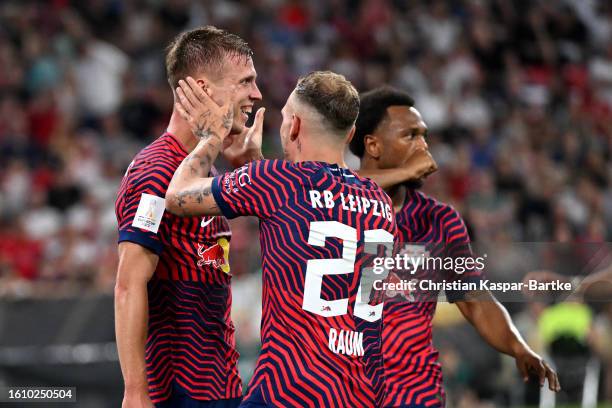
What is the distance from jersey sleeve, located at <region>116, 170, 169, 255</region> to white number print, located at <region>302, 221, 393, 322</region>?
2.44ft

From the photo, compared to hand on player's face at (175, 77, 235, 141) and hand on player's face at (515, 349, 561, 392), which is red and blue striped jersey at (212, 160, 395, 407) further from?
hand on player's face at (515, 349, 561, 392)

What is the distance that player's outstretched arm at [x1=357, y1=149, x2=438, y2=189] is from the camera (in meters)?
5.38

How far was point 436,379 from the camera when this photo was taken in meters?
5.34

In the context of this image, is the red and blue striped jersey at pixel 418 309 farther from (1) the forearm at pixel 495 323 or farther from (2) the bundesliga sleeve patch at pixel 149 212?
(2) the bundesliga sleeve patch at pixel 149 212

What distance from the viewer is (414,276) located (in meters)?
5.42

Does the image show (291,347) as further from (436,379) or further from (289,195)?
(436,379)

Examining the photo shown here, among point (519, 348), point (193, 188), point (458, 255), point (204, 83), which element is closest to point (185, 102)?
point (204, 83)

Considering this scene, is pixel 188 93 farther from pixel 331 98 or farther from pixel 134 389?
pixel 134 389

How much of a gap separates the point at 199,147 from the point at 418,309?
5.25 feet

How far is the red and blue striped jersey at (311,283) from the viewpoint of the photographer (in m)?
4.11

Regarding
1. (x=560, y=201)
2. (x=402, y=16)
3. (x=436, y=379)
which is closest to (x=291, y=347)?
(x=436, y=379)

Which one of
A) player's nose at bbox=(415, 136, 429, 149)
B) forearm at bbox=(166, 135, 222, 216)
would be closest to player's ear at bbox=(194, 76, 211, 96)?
forearm at bbox=(166, 135, 222, 216)

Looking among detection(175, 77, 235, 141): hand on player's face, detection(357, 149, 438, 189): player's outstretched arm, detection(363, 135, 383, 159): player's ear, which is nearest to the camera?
detection(175, 77, 235, 141): hand on player's face
